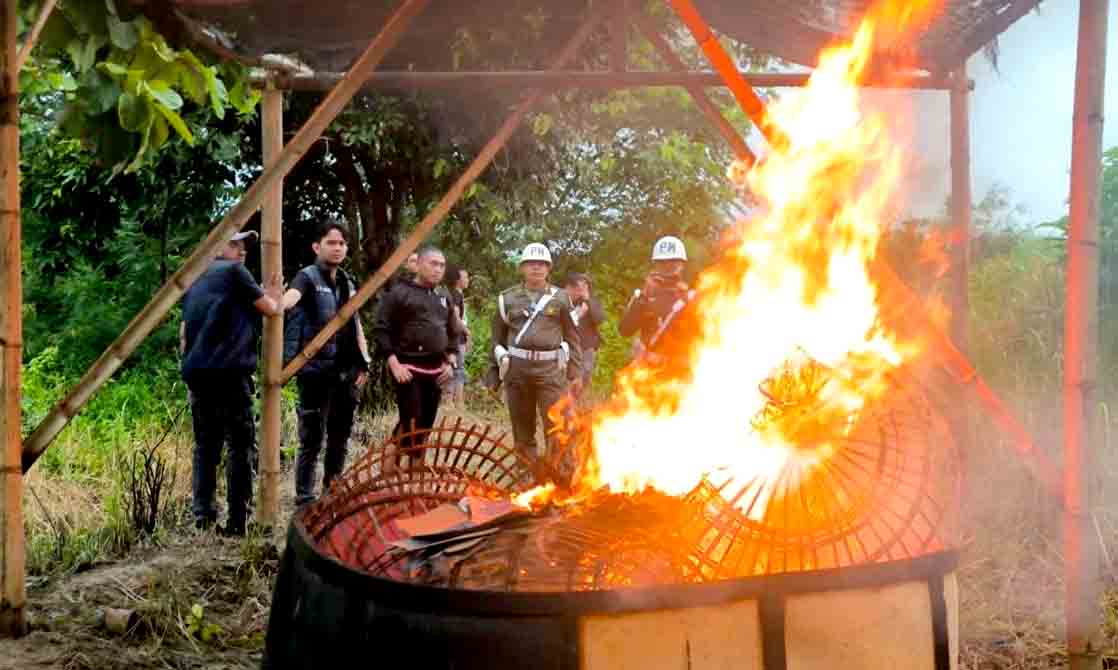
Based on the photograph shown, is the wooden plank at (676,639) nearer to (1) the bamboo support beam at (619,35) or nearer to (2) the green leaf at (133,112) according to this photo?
(2) the green leaf at (133,112)

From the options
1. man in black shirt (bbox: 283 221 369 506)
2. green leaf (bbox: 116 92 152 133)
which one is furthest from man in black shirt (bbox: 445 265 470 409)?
green leaf (bbox: 116 92 152 133)

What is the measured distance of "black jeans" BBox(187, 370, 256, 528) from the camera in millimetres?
A: 5465

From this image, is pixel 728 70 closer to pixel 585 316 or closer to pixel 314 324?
pixel 314 324

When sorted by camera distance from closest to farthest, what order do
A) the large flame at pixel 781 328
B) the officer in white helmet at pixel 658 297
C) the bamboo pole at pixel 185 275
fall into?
the large flame at pixel 781 328 → the bamboo pole at pixel 185 275 → the officer in white helmet at pixel 658 297

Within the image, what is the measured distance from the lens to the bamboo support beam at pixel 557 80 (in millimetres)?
4684

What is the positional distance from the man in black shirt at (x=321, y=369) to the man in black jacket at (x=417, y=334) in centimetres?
53

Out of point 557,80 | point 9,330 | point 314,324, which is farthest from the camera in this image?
point 314,324

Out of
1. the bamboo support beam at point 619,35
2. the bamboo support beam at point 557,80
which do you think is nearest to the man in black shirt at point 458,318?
the bamboo support beam at point 557,80

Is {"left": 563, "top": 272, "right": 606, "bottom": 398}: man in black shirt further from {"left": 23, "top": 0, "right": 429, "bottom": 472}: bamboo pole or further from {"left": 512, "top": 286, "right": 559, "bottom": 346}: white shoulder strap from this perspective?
{"left": 23, "top": 0, "right": 429, "bottom": 472}: bamboo pole

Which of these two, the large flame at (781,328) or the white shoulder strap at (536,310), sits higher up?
the white shoulder strap at (536,310)

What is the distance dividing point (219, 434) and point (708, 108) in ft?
10.6

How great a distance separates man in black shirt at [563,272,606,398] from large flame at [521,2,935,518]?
5.71 m

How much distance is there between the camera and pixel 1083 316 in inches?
125

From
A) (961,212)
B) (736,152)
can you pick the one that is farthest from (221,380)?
(961,212)
